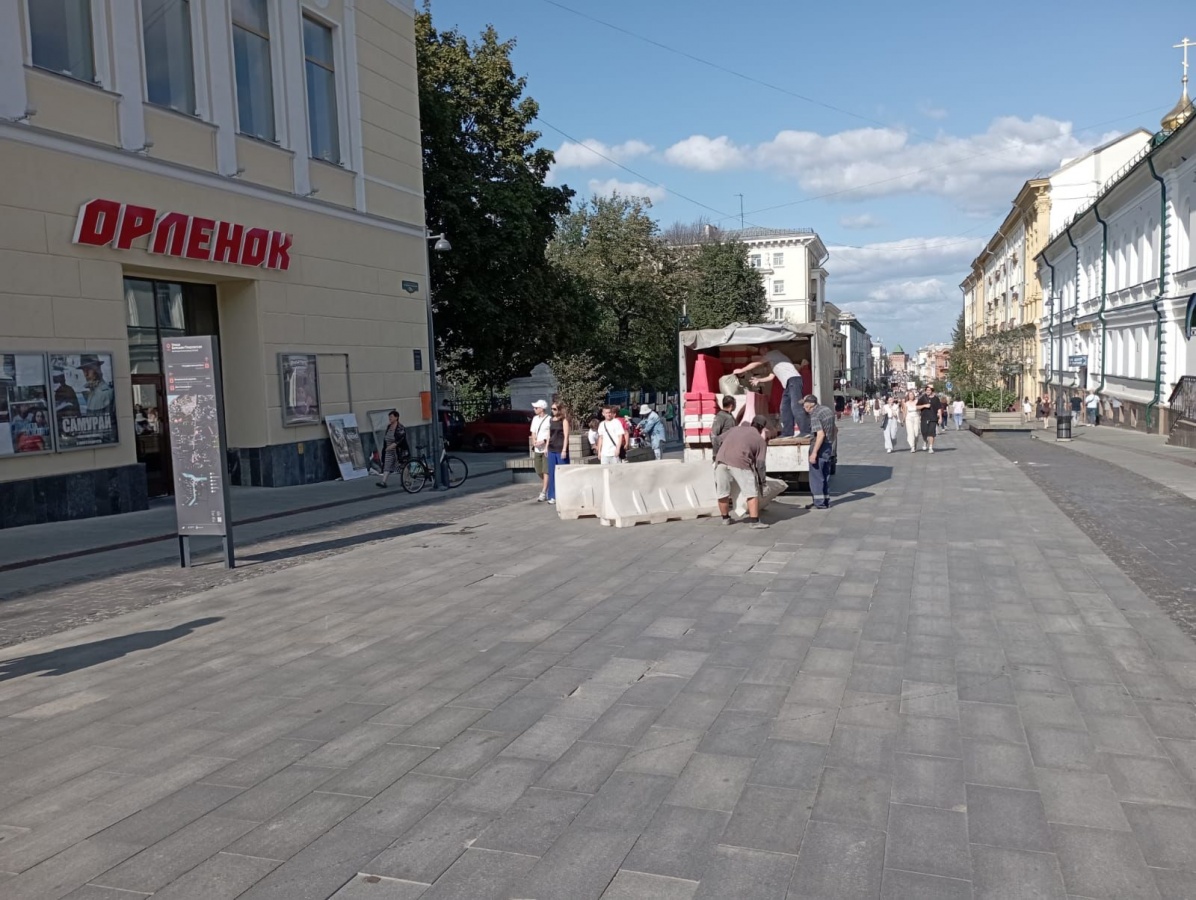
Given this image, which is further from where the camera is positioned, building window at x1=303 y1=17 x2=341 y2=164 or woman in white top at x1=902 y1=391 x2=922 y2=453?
woman in white top at x1=902 y1=391 x2=922 y2=453

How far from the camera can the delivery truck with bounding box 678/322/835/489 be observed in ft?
53.7

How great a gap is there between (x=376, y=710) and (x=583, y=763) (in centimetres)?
152

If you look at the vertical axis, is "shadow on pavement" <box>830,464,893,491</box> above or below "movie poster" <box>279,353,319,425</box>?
below

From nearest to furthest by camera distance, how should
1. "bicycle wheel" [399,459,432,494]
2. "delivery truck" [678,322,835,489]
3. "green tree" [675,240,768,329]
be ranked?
"delivery truck" [678,322,835,489]
"bicycle wheel" [399,459,432,494]
"green tree" [675,240,768,329]

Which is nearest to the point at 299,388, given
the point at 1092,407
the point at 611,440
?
the point at 611,440

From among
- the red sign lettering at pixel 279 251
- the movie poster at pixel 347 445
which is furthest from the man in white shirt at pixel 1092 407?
the red sign lettering at pixel 279 251

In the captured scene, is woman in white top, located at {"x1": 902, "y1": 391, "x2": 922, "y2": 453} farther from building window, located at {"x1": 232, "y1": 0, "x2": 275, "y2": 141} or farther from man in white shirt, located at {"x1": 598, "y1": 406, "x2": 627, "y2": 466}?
building window, located at {"x1": 232, "y1": 0, "x2": 275, "y2": 141}

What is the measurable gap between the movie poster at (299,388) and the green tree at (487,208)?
1037cm

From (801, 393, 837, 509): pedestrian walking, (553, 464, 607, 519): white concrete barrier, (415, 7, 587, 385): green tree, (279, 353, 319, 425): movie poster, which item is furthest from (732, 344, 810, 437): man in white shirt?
(415, 7, 587, 385): green tree

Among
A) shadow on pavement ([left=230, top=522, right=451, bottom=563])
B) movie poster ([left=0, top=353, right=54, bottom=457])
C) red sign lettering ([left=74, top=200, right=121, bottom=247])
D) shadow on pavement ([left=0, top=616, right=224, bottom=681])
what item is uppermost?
red sign lettering ([left=74, top=200, right=121, bottom=247])

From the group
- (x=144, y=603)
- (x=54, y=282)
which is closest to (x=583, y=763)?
(x=144, y=603)

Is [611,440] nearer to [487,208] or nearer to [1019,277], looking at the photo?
[487,208]

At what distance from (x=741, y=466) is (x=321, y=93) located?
46.9ft

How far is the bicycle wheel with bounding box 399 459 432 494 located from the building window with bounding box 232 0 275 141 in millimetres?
7044
